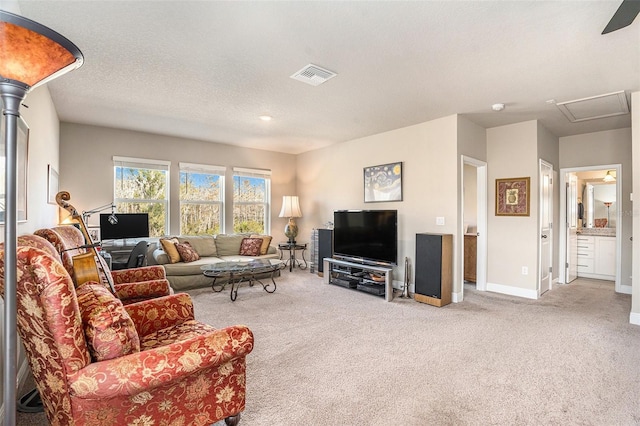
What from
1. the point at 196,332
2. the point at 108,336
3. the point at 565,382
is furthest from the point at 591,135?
the point at 108,336

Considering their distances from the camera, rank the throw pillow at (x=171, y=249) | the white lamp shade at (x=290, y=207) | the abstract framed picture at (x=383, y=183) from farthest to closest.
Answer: the white lamp shade at (x=290, y=207) < the abstract framed picture at (x=383, y=183) < the throw pillow at (x=171, y=249)

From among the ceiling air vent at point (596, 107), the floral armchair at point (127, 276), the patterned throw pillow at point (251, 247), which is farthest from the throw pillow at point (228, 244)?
the ceiling air vent at point (596, 107)

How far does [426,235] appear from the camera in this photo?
4281mm

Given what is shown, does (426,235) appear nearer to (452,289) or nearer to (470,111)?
(452,289)

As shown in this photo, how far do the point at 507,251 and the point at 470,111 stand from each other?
217cm

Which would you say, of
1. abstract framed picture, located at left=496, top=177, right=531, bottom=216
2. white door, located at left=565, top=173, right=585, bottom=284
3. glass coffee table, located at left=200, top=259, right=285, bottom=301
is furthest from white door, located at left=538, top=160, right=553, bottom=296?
glass coffee table, located at left=200, top=259, right=285, bottom=301

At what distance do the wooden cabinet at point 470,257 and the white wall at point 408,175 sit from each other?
45.1 inches

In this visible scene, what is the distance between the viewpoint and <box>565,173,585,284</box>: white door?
5.48 m

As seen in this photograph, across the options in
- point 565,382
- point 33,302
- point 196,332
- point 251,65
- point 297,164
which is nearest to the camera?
point 33,302

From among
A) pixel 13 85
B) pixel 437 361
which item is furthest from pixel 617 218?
pixel 13 85

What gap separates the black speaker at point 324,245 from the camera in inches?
227

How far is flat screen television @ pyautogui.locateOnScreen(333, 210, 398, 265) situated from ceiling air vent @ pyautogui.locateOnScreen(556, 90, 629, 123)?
2.45 meters

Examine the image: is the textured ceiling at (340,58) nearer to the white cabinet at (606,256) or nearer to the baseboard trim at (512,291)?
the white cabinet at (606,256)

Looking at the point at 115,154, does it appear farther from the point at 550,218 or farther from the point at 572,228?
the point at 572,228
